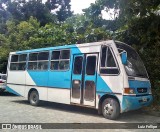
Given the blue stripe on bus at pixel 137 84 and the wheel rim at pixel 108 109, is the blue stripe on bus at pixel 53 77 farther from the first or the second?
the blue stripe on bus at pixel 137 84

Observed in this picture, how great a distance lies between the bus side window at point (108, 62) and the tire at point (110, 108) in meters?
1.02

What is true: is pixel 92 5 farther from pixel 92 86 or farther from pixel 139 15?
pixel 92 86

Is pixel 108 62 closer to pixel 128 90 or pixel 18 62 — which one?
pixel 128 90

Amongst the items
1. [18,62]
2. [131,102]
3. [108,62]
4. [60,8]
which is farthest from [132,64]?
[60,8]

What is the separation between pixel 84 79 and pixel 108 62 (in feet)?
4.06

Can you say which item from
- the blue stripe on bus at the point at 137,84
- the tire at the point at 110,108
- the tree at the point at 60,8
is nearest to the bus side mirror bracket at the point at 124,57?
the blue stripe on bus at the point at 137,84

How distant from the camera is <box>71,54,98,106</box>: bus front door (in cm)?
998

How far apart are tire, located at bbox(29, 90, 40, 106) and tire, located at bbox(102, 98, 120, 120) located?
13.3ft

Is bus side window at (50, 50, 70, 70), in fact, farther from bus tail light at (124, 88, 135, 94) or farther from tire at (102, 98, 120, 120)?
bus tail light at (124, 88, 135, 94)

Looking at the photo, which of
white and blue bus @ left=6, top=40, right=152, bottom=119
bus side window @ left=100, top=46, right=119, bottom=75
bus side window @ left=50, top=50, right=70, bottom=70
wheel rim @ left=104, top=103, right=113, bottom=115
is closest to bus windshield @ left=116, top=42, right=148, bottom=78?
white and blue bus @ left=6, top=40, right=152, bottom=119

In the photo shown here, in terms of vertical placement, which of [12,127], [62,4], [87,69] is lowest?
[12,127]

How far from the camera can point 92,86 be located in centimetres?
997

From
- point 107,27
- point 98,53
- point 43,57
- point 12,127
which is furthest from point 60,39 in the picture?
point 12,127

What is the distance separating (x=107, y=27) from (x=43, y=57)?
6325 mm
